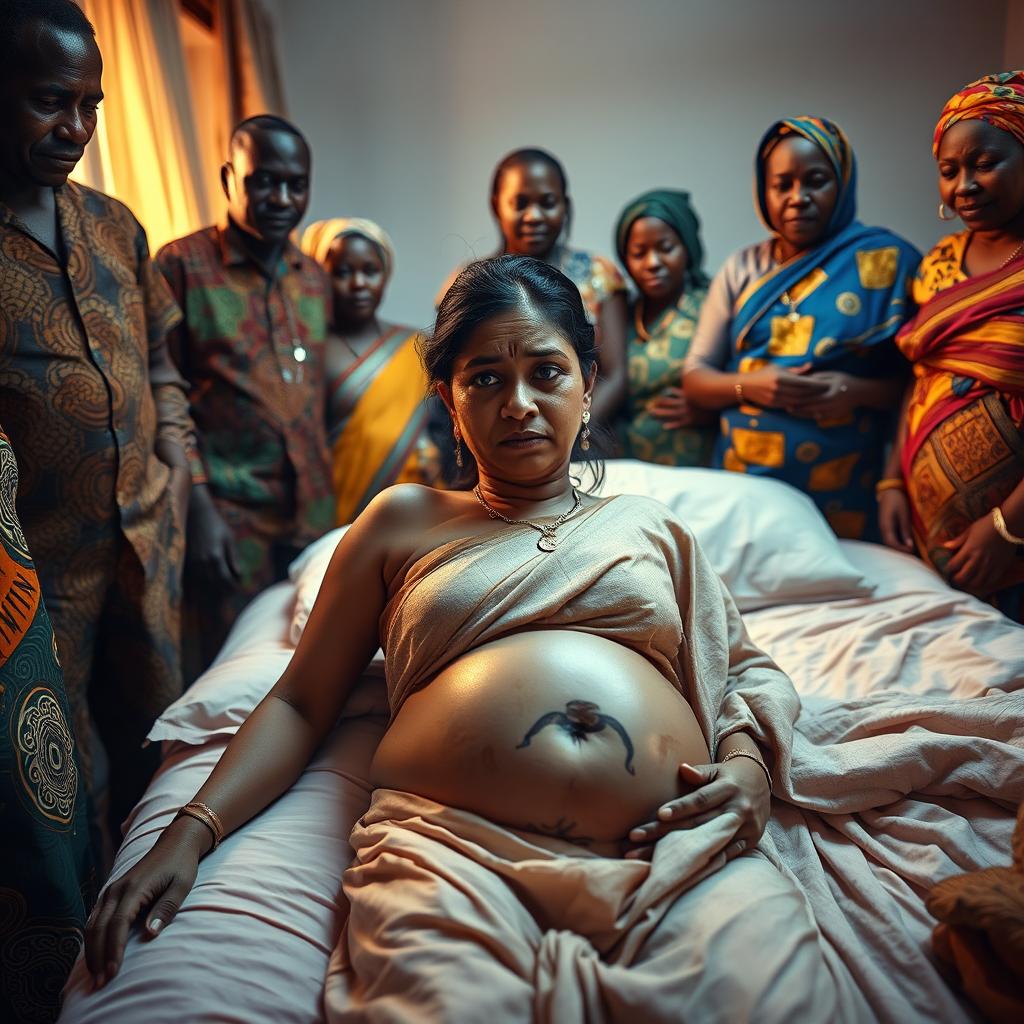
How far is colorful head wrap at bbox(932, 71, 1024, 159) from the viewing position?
1.85 meters

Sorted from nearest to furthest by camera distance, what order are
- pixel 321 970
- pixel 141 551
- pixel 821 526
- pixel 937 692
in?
pixel 321 970
pixel 937 692
pixel 141 551
pixel 821 526

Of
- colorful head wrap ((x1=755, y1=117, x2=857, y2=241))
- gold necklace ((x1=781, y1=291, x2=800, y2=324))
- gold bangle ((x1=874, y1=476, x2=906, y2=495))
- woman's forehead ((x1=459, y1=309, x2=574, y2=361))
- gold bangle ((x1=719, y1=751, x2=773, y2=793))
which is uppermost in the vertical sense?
colorful head wrap ((x1=755, y1=117, x2=857, y2=241))

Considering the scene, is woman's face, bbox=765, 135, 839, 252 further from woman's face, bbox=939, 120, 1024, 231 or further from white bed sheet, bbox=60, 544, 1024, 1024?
white bed sheet, bbox=60, 544, 1024, 1024

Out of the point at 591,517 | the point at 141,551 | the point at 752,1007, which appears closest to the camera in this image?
the point at 752,1007

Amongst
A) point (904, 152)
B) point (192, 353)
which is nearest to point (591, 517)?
point (192, 353)

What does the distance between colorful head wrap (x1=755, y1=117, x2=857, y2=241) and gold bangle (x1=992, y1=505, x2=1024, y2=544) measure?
979 millimetres

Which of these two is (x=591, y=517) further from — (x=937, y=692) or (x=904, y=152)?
(x=904, y=152)

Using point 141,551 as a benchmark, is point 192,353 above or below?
above

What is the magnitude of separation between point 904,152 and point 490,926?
339 cm

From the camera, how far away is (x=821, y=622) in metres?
2.04

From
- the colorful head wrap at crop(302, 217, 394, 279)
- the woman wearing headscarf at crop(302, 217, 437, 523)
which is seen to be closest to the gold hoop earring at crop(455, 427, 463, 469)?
the woman wearing headscarf at crop(302, 217, 437, 523)

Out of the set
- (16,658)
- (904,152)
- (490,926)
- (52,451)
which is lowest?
(490,926)

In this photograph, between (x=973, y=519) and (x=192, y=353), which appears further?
(x=192, y=353)

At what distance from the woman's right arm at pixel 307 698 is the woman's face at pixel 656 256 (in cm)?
167
